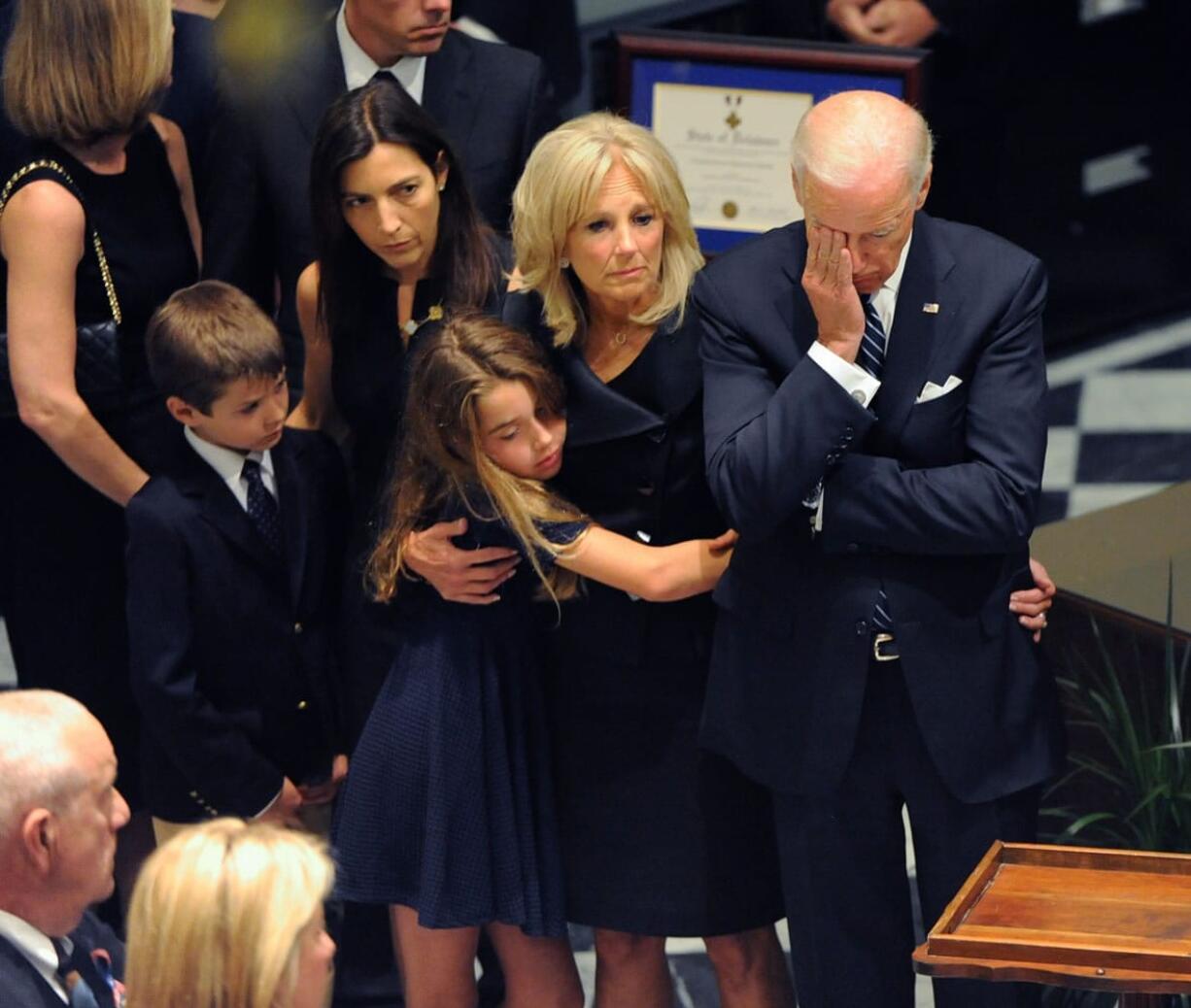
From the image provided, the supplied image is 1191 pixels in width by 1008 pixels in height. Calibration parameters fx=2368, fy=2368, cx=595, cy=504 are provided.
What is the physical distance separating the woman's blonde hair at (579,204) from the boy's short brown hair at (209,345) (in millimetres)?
513

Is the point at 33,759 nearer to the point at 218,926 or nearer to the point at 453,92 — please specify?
the point at 218,926

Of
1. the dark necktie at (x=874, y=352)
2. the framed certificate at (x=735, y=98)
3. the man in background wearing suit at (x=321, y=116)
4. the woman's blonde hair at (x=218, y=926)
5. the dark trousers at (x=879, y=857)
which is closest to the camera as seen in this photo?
the woman's blonde hair at (x=218, y=926)

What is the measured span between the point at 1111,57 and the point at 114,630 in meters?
3.95

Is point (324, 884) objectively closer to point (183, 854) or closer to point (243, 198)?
point (183, 854)

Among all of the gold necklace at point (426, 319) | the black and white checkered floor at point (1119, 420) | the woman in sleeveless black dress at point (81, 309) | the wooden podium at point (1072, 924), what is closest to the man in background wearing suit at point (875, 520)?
the wooden podium at point (1072, 924)

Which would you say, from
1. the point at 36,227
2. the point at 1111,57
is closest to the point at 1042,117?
the point at 1111,57

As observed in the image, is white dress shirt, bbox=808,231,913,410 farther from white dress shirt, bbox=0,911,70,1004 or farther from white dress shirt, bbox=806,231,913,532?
white dress shirt, bbox=0,911,70,1004

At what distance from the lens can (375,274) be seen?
4.13m

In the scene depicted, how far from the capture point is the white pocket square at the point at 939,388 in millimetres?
3475

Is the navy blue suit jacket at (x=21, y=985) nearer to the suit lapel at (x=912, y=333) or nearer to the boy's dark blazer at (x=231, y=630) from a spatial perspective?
the boy's dark blazer at (x=231, y=630)

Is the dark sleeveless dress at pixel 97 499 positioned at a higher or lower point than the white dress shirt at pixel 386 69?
lower

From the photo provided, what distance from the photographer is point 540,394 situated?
3787 millimetres

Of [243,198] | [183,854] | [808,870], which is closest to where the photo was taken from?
[183,854]

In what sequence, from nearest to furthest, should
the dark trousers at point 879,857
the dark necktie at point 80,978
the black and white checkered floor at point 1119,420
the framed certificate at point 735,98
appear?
the dark necktie at point 80,978 < the dark trousers at point 879,857 < the framed certificate at point 735,98 < the black and white checkered floor at point 1119,420
